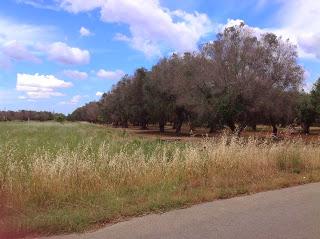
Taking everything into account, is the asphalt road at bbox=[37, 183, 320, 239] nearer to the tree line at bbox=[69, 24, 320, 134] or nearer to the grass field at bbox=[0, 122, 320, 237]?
the grass field at bbox=[0, 122, 320, 237]

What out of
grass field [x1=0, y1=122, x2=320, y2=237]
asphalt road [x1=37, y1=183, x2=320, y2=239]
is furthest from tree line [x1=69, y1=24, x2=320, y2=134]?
asphalt road [x1=37, y1=183, x2=320, y2=239]

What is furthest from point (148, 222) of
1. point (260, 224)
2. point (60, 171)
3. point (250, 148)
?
point (250, 148)

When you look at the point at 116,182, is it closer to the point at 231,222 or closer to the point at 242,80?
the point at 231,222

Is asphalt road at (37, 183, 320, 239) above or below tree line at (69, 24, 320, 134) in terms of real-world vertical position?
below

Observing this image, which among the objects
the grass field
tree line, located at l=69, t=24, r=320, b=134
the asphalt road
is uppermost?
tree line, located at l=69, t=24, r=320, b=134

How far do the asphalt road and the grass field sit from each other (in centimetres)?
45

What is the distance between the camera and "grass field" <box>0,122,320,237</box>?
8055 millimetres

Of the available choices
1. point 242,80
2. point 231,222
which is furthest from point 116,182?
point 242,80

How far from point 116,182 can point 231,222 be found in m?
3.42

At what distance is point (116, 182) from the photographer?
10.8 meters

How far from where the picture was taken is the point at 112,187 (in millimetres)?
10414

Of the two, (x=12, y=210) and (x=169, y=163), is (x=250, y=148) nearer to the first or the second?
(x=169, y=163)

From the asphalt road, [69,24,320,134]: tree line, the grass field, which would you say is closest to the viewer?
the asphalt road

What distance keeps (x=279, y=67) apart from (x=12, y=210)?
3877 cm
